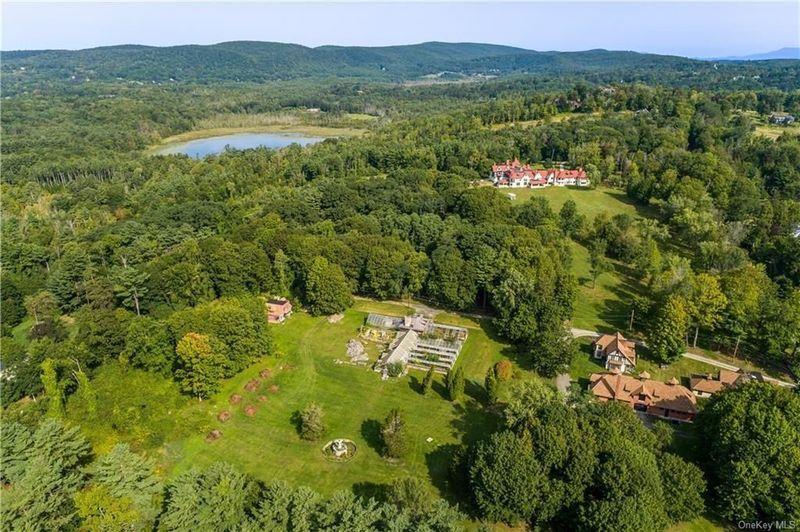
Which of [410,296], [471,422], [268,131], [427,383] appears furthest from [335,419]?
[268,131]

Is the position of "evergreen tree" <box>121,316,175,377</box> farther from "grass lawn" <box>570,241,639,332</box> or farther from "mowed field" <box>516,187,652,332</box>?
"mowed field" <box>516,187,652,332</box>

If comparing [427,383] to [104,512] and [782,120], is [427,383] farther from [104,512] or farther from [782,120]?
[782,120]

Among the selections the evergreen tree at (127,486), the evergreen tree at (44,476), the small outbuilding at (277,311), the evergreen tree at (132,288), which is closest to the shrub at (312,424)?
the evergreen tree at (127,486)

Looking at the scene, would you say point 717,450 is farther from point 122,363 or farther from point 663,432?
point 122,363

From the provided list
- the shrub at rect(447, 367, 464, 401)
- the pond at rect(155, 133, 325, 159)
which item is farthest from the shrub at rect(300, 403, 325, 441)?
Result: the pond at rect(155, 133, 325, 159)

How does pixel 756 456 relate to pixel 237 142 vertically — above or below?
above

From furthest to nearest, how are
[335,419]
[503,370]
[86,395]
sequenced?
1. [503,370]
2. [335,419]
3. [86,395]

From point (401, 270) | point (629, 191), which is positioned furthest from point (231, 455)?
point (629, 191)
